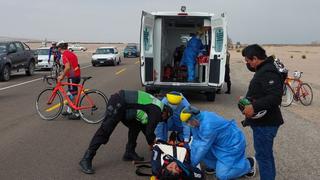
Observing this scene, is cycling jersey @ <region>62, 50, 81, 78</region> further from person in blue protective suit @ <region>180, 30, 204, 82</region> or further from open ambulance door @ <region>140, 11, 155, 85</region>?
person in blue protective suit @ <region>180, 30, 204, 82</region>

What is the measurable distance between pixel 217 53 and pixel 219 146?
7.65 m

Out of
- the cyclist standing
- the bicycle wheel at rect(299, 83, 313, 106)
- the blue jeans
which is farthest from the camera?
the bicycle wheel at rect(299, 83, 313, 106)

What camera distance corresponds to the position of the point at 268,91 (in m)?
4.89

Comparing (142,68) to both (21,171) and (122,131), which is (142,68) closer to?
(122,131)

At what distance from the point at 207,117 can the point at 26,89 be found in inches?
525

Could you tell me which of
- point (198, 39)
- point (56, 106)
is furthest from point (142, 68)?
point (56, 106)

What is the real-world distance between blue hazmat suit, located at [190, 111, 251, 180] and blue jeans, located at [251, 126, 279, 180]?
642 millimetres

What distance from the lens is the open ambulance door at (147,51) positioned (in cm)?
1330

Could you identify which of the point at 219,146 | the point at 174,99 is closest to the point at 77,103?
the point at 174,99

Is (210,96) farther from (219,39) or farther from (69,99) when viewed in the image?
(69,99)

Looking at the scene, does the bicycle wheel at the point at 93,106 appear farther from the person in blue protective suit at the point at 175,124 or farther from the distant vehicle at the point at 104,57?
the distant vehicle at the point at 104,57

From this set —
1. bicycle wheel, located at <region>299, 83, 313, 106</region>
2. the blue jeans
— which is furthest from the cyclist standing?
bicycle wheel, located at <region>299, 83, 313, 106</region>

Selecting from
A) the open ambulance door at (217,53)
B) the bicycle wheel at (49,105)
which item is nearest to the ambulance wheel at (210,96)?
the open ambulance door at (217,53)

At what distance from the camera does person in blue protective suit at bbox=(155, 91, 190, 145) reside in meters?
6.33
